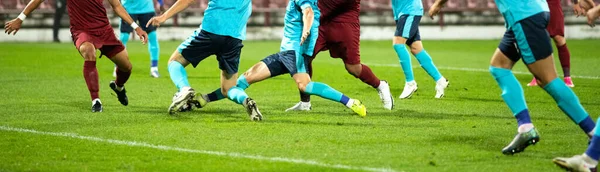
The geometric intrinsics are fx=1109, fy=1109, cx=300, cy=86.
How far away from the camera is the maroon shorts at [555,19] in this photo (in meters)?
14.7

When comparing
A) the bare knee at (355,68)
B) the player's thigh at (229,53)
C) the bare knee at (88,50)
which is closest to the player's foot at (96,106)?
the bare knee at (88,50)

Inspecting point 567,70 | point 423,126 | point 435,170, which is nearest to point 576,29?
point 567,70

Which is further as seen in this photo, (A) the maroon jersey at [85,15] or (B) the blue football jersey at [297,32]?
(A) the maroon jersey at [85,15]

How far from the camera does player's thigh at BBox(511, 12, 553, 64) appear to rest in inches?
346

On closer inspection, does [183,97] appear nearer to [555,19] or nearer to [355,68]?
[355,68]

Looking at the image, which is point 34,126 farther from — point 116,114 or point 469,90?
point 469,90

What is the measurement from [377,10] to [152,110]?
20202mm

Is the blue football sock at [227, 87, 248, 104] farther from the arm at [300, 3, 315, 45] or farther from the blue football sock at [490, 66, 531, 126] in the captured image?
the blue football sock at [490, 66, 531, 126]

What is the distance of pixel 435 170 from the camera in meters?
8.16

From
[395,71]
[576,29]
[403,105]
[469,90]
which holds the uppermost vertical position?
[403,105]

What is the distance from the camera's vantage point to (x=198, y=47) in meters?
11.9

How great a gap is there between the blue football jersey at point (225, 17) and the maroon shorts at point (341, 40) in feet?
4.08

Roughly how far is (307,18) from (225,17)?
0.89 metres

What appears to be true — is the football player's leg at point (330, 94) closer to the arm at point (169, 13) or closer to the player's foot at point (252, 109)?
the player's foot at point (252, 109)
